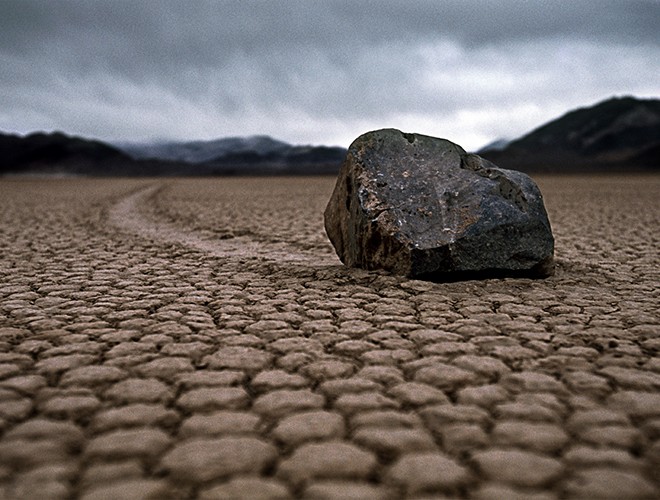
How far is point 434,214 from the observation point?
3754 mm

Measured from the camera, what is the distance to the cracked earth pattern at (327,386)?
1.41 metres

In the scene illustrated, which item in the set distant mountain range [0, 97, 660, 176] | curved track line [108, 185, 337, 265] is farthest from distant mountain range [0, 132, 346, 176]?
curved track line [108, 185, 337, 265]

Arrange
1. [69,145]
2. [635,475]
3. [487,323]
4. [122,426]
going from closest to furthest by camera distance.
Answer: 1. [635,475]
2. [122,426]
3. [487,323]
4. [69,145]

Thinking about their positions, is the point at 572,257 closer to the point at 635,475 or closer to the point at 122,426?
the point at 635,475

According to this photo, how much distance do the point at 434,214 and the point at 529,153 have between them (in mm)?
66549

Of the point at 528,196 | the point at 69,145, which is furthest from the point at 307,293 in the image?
the point at 69,145

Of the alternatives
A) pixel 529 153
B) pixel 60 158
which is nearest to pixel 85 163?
pixel 60 158

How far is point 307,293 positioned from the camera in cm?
343

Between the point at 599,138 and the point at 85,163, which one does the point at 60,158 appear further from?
the point at 599,138

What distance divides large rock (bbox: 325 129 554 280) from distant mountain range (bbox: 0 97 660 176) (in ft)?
152

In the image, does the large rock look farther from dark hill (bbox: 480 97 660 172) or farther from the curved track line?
dark hill (bbox: 480 97 660 172)

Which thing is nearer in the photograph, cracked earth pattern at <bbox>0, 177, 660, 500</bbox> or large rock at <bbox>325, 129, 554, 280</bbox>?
cracked earth pattern at <bbox>0, 177, 660, 500</bbox>

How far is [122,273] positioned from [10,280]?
29.2 inches

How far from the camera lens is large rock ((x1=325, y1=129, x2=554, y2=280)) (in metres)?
3.59
